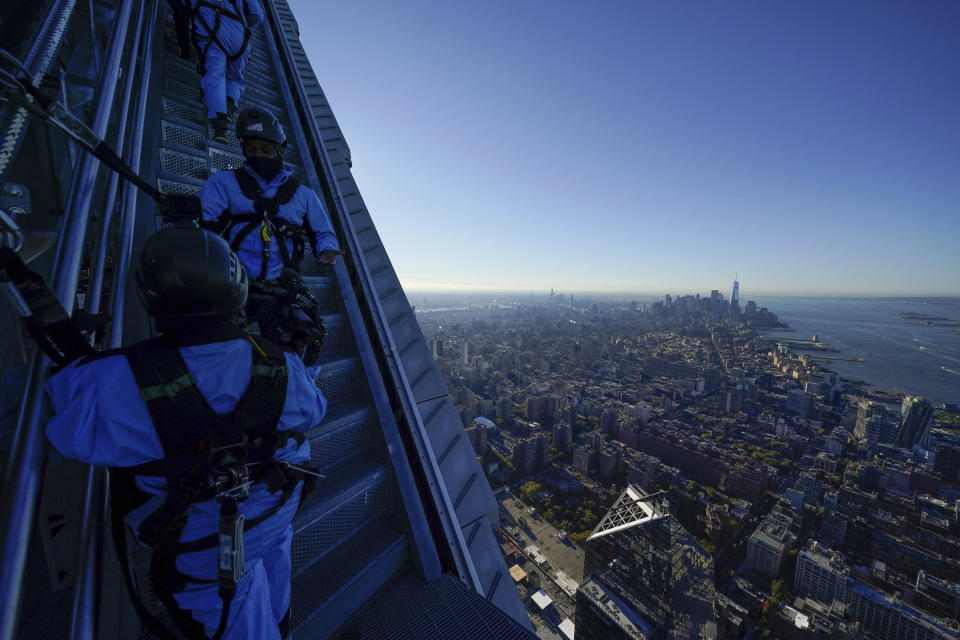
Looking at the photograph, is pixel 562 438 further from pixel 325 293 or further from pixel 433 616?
pixel 433 616

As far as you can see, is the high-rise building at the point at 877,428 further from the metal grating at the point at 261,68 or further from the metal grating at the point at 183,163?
the metal grating at the point at 261,68

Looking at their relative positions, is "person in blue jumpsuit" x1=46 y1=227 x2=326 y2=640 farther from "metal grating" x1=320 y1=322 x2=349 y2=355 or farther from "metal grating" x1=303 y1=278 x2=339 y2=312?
"metal grating" x1=303 y1=278 x2=339 y2=312

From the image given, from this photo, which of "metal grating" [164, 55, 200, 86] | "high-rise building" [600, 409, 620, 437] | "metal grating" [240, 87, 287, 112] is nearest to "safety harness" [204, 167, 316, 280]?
"metal grating" [164, 55, 200, 86]

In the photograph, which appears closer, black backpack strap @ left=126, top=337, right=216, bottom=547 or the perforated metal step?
black backpack strap @ left=126, top=337, right=216, bottom=547

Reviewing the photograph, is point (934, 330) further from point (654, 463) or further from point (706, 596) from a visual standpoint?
point (706, 596)

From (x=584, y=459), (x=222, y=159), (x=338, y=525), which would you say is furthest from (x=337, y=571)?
(x=584, y=459)

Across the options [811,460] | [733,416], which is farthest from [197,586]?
[733,416]
